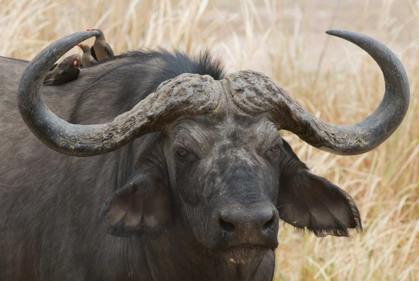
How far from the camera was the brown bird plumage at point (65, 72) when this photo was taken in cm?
474

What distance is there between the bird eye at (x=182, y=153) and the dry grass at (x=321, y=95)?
7.78 feet

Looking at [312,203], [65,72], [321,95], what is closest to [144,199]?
[312,203]

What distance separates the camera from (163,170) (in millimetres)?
4047

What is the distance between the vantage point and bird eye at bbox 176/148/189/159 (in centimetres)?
379

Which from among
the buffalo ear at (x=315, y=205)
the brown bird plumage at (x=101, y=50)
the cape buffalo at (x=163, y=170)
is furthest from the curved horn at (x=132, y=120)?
the brown bird plumage at (x=101, y=50)

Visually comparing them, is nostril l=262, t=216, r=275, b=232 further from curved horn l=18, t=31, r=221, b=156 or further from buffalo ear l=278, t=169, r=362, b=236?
buffalo ear l=278, t=169, r=362, b=236

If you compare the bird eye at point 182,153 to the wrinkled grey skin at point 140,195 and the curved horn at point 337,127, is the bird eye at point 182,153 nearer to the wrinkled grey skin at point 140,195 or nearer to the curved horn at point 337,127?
the wrinkled grey skin at point 140,195

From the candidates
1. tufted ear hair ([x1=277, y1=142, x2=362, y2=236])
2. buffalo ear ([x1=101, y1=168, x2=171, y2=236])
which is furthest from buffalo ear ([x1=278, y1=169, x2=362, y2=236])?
buffalo ear ([x1=101, y1=168, x2=171, y2=236])

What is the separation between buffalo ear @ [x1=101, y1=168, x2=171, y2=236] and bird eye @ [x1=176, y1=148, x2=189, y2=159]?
245 mm

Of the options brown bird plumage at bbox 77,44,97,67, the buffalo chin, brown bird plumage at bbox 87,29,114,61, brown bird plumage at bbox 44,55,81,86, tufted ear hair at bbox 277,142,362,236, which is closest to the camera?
the buffalo chin

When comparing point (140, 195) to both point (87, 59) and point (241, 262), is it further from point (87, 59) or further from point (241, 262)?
point (87, 59)

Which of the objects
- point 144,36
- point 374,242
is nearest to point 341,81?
point 144,36

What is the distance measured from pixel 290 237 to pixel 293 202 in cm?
236

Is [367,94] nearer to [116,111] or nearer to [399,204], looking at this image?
[399,204]
